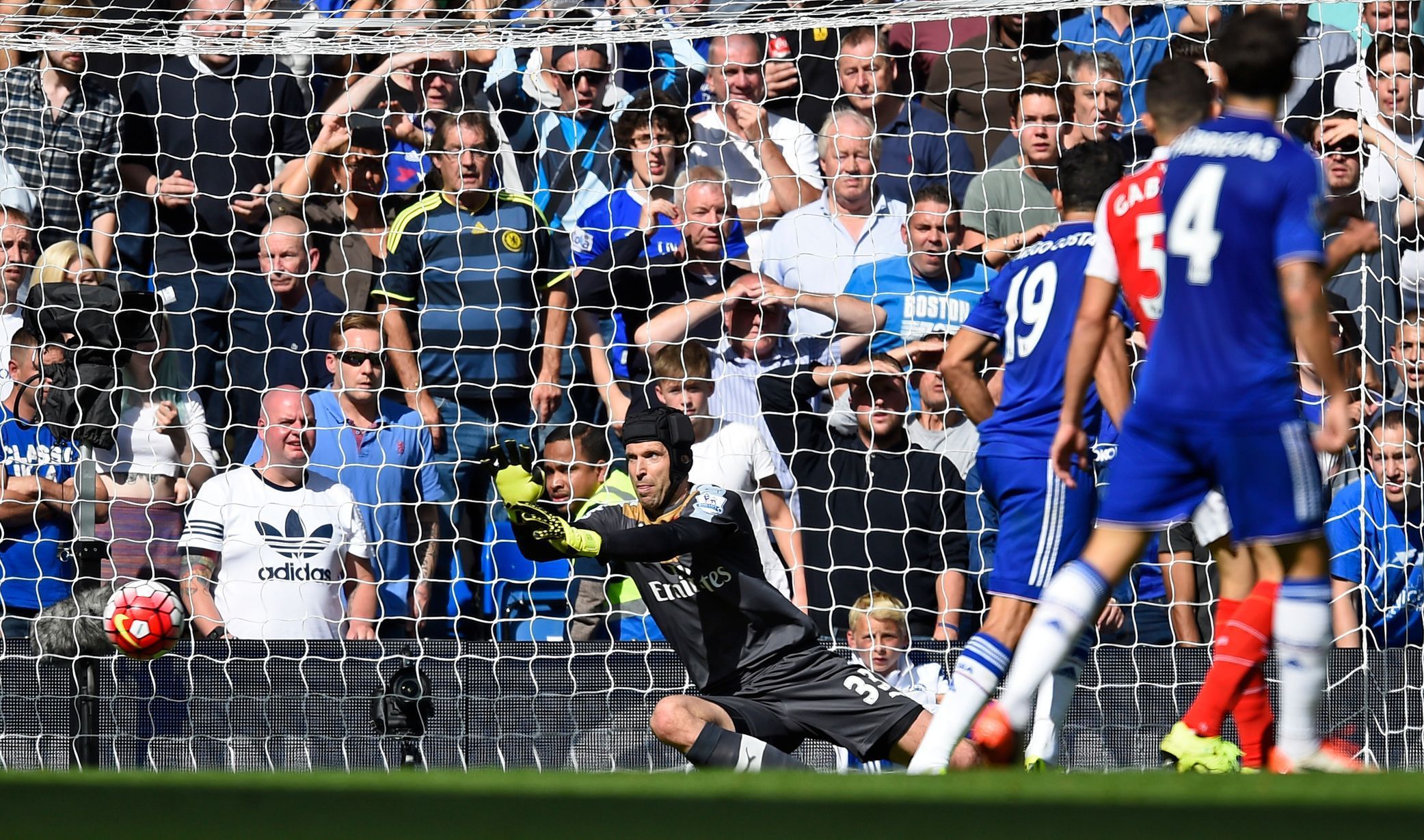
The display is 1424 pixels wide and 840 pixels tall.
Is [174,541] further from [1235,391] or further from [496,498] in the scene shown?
[1235,391]

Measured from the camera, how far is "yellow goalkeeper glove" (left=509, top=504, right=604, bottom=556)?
12.8 ft

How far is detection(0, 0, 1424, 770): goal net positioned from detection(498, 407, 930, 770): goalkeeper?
0.86m

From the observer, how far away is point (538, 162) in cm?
641

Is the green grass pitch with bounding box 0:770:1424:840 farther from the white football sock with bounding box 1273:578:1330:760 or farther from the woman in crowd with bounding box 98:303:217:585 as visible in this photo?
the woman in crowd with bounding box 98:303:217:585

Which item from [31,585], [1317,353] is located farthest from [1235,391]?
[31,585]

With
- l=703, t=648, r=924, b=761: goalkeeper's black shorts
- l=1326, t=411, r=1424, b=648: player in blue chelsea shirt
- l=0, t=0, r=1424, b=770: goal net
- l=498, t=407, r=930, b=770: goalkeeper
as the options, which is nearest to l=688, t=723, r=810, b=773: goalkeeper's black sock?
l=498, t=407, r=930, b=770: goalkeeper

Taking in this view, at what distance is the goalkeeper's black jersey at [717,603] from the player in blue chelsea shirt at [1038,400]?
1.01m

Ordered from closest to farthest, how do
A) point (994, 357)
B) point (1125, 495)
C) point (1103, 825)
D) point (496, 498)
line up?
point (1103, 825)
point (1125, 495)
point (496, 498)
point (994, 357)

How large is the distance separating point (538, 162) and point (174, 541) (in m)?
2.20

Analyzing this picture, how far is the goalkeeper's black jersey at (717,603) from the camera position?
4.64 meters

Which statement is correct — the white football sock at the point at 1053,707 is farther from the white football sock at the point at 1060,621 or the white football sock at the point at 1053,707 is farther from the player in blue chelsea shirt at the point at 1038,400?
the white football sock at the point at 1060,621

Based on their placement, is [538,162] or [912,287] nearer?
[912,287]

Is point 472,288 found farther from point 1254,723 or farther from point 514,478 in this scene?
point 1254,723

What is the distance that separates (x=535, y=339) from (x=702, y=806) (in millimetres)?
4767
